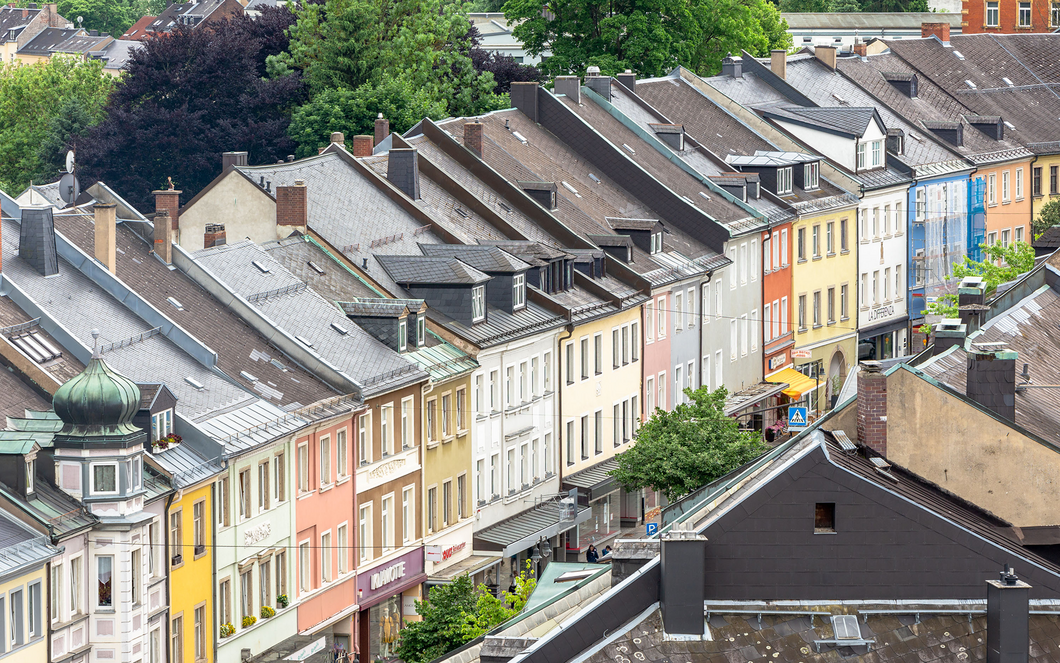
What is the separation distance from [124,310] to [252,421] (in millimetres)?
4855

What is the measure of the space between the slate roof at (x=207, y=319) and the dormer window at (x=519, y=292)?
11480 mm

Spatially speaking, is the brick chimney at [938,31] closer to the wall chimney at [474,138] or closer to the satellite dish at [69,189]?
the wall chimney at [474,138]

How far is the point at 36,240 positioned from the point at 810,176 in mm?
50192

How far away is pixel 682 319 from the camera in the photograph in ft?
277

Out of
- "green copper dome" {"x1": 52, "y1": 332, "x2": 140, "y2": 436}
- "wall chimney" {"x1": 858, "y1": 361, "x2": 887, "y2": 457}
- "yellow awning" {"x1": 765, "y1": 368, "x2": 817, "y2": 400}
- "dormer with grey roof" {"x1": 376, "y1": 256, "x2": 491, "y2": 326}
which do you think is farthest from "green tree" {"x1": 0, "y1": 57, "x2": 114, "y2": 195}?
"wall chimney" {"x1": 858, "y1": 361, "x2": 887, "y2": 457}

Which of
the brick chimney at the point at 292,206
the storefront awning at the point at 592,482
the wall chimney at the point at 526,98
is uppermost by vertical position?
the wall chimney at the point at 526,98

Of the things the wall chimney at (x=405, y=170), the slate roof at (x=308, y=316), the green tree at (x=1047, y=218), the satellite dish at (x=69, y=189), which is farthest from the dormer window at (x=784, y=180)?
the slate roof at (x=308, y=316)

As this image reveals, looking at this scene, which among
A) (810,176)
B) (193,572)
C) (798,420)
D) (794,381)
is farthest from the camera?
(810,176)

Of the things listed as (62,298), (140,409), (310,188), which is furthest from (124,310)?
(310,188)

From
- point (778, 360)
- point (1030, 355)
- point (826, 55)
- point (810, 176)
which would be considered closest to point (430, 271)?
point (1030, 355)

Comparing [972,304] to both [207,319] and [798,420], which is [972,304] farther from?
[798,420]

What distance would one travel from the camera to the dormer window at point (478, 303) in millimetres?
67875

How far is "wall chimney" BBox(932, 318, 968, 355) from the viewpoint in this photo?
140 feet

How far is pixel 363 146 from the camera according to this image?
7856 cm
